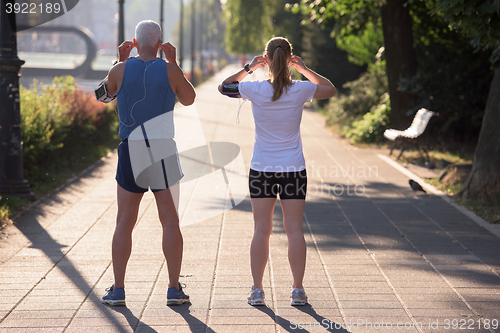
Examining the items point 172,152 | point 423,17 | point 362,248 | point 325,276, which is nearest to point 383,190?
point 362,248

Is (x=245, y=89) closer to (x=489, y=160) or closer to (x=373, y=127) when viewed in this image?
(x=489, y=160)

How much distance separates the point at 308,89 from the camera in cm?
398

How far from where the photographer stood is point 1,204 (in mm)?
7070

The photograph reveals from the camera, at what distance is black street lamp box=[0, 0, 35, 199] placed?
738 centimetres

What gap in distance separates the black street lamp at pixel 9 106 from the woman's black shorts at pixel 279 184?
459cm

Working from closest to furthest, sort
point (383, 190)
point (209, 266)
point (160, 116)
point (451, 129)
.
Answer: point (160, 116) < point (209, 266) < point (383, 190) < point (451, 129)

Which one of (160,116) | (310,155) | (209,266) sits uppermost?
(160,116)

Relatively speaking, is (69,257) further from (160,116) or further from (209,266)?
(160,116)

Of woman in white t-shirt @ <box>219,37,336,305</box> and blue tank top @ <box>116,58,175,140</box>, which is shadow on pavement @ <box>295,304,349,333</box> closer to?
woman in white t-shirt @ <box>219,37,336,305</box>

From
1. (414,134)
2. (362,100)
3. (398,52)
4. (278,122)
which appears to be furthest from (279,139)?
(362,100)

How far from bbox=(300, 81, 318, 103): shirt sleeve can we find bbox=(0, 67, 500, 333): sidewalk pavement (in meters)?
1.50

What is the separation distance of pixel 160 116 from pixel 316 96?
109cm

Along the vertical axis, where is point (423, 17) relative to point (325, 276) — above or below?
above

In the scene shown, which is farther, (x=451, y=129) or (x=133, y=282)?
(x=451, y=129)
